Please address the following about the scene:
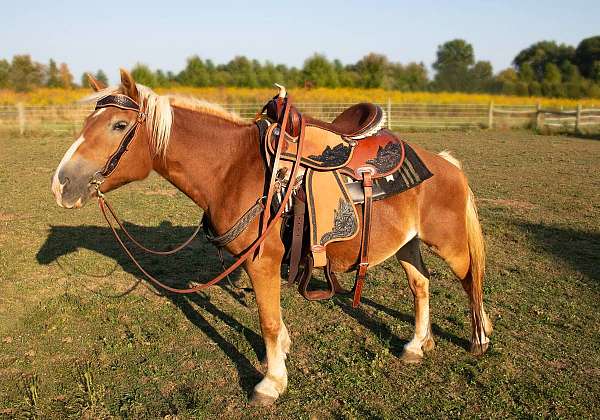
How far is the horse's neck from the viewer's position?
300 cm

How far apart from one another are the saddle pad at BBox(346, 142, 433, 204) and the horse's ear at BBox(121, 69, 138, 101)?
1455mm

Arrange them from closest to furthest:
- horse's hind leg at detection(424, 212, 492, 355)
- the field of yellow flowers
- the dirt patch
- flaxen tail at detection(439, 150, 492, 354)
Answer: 1. horse's hind leg at detection(424, 212, 492, 355)
2. flaxen tail at detection(439, 150, 492, 354)
3. the dirt patch
4. the field of yellow flowers

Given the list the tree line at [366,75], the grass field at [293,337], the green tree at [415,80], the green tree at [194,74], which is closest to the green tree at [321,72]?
the tree line at [366,75]

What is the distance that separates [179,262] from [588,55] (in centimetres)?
6290

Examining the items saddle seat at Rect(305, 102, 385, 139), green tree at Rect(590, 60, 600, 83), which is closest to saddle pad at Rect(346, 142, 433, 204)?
saddle seat at Rect(305, 102, 385, 139)

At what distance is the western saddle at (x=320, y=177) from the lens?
3.00m

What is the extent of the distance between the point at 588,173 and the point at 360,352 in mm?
10233

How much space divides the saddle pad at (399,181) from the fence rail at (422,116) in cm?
1662

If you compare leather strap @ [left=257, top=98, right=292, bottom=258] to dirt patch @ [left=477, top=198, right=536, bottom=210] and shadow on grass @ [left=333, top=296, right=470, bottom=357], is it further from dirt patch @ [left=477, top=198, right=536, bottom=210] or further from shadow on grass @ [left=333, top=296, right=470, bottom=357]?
dirt patch @ [left=477, top=198, right=536, bottom=210]

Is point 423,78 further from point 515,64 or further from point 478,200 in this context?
point 478,200

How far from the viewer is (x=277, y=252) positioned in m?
3.11

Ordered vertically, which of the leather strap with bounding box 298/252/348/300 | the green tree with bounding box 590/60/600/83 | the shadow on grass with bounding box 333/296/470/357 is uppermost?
the green tree with bounding box 590/60/600/83

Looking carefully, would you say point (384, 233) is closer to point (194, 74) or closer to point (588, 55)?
point (194, 74)

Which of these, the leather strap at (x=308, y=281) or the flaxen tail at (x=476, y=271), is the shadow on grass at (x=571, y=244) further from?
the leather strap at (x=308, y=281)
